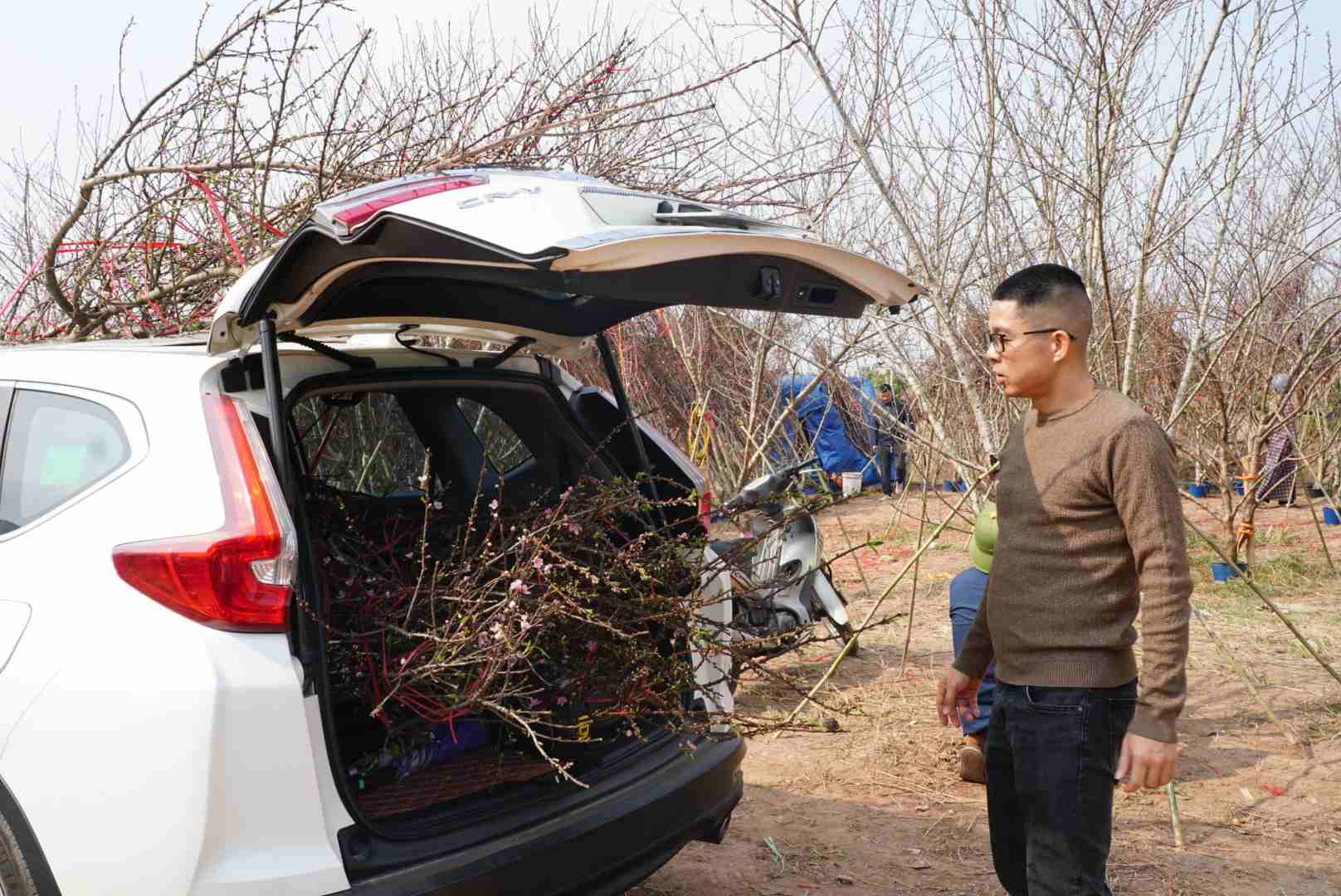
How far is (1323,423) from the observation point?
29.6ft

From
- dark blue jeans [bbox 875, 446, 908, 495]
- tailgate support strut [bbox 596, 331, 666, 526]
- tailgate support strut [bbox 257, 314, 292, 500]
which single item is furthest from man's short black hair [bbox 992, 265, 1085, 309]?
dark blue jeans [bbox 875, 446, 908, 495]

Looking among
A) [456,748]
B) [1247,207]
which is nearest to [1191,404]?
[1247,207]

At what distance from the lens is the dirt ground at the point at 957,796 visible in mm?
3713

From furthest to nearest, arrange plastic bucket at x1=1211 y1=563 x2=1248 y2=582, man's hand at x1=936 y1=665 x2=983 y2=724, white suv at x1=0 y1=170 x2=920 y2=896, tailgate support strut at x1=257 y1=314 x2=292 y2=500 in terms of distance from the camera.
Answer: plastic bucket at x1=1211 y1=563 x2=1248 y2=582 → man's hand at x1=936 y1=665 x2=983 y2=724 → tailgate support strut at x1=257 y1=314 x2=292 y2=500 → white suv at x1=0 y1=170 x2=920 y2=896

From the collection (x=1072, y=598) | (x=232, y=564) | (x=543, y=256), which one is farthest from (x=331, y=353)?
(x=1072, y=598)

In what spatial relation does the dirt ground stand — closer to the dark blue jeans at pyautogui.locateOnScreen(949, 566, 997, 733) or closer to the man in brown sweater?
the dark blue jeans at pyautogui.locateOnScreen(949, 566, 997, 733)

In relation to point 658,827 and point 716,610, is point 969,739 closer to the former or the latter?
point 716,610

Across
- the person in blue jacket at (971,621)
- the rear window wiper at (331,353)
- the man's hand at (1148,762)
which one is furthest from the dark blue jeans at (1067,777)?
the person in blue jacket at (971,621)

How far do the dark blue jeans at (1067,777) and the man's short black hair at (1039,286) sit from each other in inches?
34.5

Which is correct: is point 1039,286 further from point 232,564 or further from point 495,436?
point 495,436

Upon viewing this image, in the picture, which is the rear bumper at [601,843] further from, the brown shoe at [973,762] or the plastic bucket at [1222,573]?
the plastic bucket at [1222,573]

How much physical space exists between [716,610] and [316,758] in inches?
51.2

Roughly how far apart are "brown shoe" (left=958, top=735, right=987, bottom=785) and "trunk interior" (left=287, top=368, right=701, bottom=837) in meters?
1.88

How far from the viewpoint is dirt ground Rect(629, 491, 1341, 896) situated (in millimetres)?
3713
